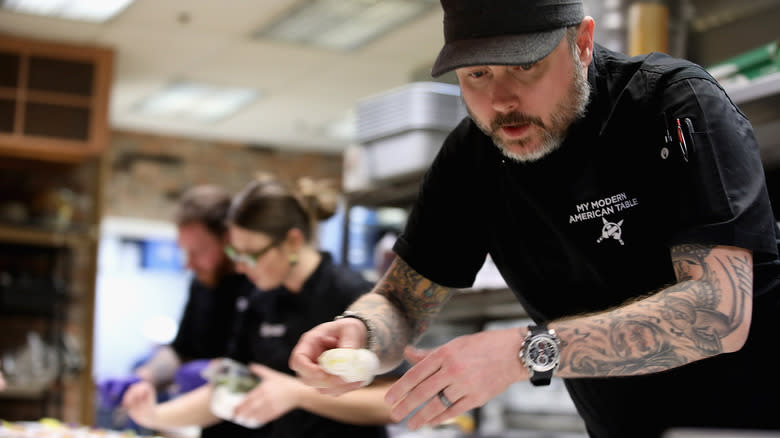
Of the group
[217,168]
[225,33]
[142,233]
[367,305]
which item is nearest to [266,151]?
[217,168]

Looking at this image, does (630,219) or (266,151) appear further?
(266,151)

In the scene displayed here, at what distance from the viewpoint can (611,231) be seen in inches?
48.6

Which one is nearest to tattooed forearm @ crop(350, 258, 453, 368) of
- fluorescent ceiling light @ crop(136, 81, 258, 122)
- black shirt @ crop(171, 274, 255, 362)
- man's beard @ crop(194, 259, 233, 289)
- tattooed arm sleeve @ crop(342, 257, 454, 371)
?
tattooed arm sleeve @ crop(342, 257, 454, 371)

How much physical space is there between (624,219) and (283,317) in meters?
1.32

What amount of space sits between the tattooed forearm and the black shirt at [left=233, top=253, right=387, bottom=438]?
26.6 inches

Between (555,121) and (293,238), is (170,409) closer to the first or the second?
(293,238)

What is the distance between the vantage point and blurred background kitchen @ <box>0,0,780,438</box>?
342 centimetres

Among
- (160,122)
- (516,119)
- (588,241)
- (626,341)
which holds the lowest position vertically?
(626,341)

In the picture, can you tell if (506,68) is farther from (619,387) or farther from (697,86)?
(619,387)

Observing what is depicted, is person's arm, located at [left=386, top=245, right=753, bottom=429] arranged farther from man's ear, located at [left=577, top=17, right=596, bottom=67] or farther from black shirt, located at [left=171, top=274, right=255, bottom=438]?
black shirt, located at [left=171, top=274, right=255, bottom=438]

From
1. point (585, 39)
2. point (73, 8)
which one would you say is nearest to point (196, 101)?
point (73, 8)

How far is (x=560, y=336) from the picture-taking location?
1039 mm

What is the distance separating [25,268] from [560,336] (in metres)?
5.34

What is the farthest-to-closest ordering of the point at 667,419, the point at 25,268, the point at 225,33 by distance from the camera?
the point at 25,268
the point at 225,33
the point at 667,419
